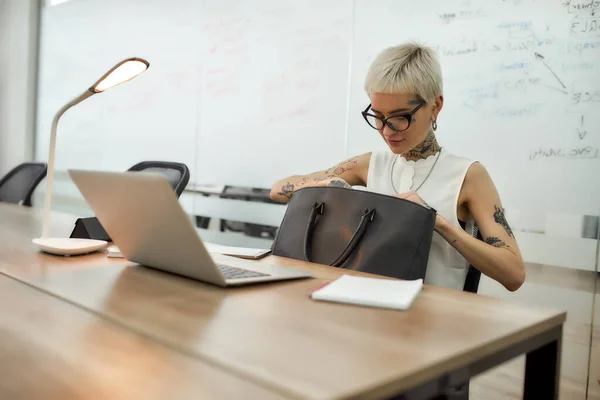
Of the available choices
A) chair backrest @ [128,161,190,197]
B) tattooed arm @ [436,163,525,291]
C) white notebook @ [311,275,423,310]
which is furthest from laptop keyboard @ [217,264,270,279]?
chair backrest @ [128,161,190,197]

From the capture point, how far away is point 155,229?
99 centimetres

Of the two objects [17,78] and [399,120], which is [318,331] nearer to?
[399,120]

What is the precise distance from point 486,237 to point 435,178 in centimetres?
24

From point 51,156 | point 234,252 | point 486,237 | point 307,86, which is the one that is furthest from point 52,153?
point 307,86

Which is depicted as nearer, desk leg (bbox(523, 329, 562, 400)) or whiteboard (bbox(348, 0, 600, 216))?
desk leg (bbox(523, 329, 562, 400))

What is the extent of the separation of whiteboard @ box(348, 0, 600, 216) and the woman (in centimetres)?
79

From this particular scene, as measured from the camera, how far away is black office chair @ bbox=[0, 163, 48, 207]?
10.4ft

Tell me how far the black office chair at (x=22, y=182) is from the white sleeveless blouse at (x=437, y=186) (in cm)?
210

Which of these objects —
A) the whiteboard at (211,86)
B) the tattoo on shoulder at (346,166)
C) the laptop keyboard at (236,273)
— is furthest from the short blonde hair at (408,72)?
the whiteboard at (211,86)

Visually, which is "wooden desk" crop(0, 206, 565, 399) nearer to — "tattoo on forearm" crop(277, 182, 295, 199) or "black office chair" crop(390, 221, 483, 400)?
"black office chair" crop(390, 221, 483, 400)

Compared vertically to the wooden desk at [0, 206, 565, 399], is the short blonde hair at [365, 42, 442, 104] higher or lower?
higher

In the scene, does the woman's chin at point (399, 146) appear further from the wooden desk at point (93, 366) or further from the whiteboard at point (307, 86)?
the wooden desk at point (93, 366)

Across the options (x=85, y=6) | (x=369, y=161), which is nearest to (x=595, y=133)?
(x=369, y=161)

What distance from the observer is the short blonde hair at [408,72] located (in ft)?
5.27
